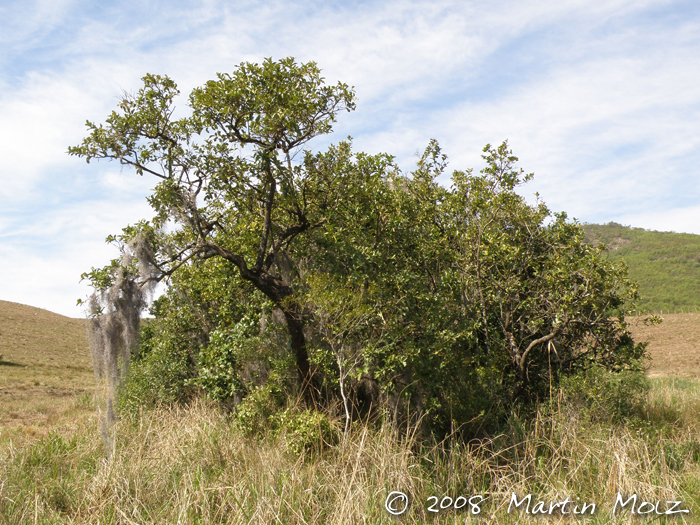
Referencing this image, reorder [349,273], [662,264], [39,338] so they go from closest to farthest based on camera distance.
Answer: [349,273] < [39,338] < [662,264]

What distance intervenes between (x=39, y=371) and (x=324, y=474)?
26.1 metres

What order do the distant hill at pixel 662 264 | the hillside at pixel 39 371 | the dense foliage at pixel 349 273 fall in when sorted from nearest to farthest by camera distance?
1. the dense foliage at pixel 349 273
2. the hillside at pixel 39 371
3. the distant hill at pixel 662 264

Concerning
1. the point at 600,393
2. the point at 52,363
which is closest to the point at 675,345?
the point at 600,393

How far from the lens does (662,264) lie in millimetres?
75688

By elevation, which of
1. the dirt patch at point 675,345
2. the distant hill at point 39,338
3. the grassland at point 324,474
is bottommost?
the dirt patch at point 675,345

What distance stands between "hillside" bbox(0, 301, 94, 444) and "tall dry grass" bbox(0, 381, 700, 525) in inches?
160

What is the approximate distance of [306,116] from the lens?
25.9 ft

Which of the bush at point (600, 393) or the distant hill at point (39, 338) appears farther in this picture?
the distant hill at point (39, 338)

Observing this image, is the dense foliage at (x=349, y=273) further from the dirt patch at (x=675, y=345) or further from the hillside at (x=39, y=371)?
the dirt patch at (x=675, y=345)

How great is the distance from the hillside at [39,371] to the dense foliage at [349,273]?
4799mm

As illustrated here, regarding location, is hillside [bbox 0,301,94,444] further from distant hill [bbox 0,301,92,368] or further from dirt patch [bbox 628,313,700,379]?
dirt patch [bbox 628,313,700,379]

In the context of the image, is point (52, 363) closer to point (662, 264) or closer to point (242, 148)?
point (242, 148)

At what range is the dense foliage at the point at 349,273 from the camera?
7.65 meters

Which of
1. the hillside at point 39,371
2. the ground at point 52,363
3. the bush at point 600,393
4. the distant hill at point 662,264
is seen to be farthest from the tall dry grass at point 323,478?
the distant hill at point 662,264
